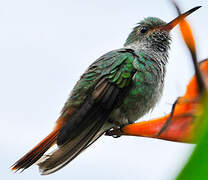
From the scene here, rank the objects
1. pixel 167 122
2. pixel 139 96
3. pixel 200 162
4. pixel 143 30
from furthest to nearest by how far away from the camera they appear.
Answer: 1. pixel 143 30
2. pixel 139 96
3. pixel 167 122
4. pixel 200 162

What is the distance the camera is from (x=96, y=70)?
16.4ft

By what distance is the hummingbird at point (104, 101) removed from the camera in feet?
13.5

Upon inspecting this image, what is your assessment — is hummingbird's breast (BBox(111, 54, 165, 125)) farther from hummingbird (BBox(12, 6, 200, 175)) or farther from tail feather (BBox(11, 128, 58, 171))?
tail feather (BBox(11, 128, 58, 171))

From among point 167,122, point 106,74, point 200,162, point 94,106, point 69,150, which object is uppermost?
point 200,162

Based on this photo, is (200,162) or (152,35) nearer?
(200,162)

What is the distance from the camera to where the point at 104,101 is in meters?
4.51

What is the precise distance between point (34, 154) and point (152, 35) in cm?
290

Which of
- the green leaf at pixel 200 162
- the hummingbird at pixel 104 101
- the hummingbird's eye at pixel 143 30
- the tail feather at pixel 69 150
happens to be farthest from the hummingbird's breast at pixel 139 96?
the green leaf at pixel 200 162

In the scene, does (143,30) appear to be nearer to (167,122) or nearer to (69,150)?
(69,150)

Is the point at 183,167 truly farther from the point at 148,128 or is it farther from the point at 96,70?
the point at 96,70

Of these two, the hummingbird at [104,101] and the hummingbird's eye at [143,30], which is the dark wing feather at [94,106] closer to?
the hummingbird at [104,101]

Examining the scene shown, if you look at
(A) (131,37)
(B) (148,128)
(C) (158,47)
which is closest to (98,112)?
(C) (158,47)

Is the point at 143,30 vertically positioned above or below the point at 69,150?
above

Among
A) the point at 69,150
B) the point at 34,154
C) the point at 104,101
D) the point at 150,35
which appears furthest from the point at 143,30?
the point at 34,154
